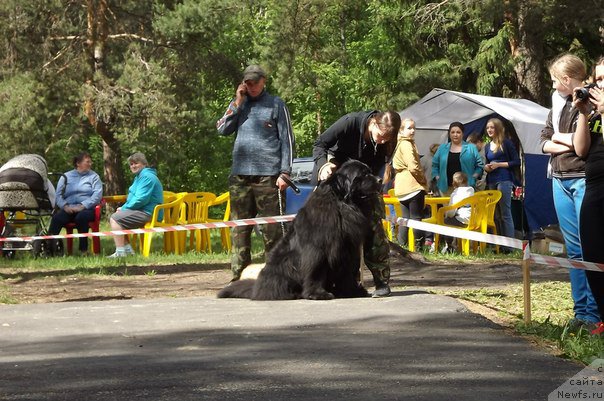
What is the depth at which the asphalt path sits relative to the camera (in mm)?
5207

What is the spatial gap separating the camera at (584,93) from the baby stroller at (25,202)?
1039cm

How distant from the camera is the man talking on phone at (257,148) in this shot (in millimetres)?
10031

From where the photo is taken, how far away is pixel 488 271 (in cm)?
1201

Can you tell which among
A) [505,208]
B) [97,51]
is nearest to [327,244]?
[505,208]

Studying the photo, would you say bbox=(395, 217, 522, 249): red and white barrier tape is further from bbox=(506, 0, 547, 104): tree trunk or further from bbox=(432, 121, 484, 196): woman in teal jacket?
bbox=(506, 0, 547, 104): tree trunk

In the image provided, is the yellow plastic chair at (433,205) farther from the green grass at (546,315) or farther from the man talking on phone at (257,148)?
the man talking on phone at (257,148)

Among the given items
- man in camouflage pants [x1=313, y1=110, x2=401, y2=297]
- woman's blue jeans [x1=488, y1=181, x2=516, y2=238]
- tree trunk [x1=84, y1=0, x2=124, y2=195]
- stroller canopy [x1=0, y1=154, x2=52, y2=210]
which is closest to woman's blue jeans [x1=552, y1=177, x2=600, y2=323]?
man in camouflage pants [x1=313, y1=110, x2=401, y2=297]

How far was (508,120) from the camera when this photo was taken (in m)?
18.0

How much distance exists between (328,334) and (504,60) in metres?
21.6

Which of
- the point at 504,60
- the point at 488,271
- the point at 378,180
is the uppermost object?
the point at 504,60

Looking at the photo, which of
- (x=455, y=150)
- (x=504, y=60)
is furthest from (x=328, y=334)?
(x=504, y=60)

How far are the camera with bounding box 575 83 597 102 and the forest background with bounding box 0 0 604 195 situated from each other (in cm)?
1947

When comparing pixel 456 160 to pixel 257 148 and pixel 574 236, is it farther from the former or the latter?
pixel 574 236

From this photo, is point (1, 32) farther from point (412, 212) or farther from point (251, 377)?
point (251, 377)
